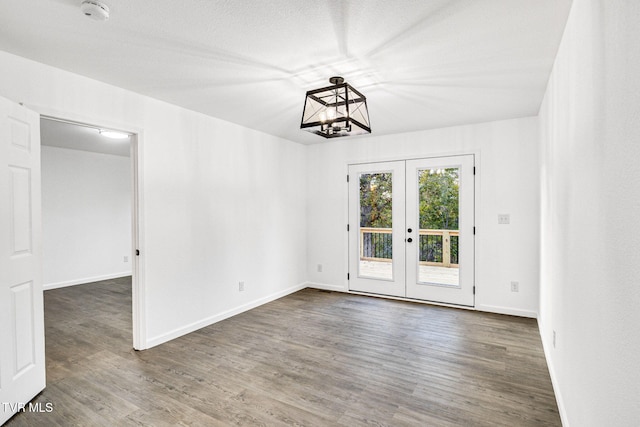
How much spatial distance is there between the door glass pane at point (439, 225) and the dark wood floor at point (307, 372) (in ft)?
2.06

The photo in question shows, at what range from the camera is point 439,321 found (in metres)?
4.01

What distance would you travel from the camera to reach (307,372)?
2.80 metres

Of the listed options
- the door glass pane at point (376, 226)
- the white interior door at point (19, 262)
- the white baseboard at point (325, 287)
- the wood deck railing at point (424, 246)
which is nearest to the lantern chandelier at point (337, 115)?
the white interior door at point (19, 262)

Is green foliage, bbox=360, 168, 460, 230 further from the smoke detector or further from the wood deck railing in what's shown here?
the smoke detector

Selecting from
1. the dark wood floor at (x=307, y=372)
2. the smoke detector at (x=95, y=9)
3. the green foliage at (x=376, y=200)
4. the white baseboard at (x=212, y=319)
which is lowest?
the dark wood floor at (x=307, y=372)

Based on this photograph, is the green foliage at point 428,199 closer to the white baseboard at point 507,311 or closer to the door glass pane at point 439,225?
the door glass pane at point 439,225

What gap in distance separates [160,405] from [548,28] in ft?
12.0

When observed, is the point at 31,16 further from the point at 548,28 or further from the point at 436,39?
the point at 548,28

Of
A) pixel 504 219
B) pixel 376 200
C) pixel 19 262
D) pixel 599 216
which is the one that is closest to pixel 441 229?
pixel 504 219

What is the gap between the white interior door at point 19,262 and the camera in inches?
86.5

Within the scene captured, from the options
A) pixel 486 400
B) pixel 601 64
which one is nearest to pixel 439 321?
pixel 486 400

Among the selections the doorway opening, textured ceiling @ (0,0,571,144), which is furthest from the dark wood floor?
textured ceiling @ (0,0,571,144)

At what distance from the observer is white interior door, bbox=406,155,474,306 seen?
4.50 meters

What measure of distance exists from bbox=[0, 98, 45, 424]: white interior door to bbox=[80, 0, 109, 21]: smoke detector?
94 cm
